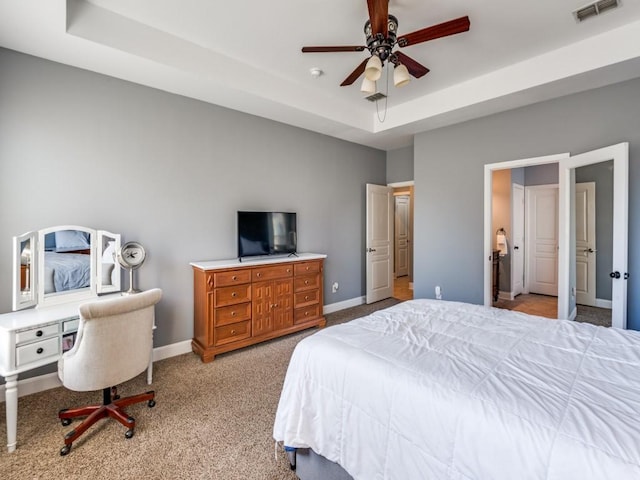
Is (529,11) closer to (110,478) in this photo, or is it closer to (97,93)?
(97,93)

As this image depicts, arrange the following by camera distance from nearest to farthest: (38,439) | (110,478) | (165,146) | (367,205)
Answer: (110,478) < (38,439) < (165,146) < (367,205)

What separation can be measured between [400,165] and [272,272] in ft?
10.9

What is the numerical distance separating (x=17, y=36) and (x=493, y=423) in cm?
378

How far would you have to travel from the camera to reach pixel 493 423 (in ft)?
A: 3.37

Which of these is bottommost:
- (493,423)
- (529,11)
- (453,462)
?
(453,462)

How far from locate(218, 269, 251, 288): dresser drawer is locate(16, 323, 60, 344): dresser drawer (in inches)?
51.2

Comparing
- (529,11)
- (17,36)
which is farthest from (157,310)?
(529,11)

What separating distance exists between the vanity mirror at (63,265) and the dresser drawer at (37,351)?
497 mm

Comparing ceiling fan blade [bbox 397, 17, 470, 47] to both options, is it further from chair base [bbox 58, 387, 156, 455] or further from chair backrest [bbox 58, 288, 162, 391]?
chair base [bbox 58, 387, 156, 455]

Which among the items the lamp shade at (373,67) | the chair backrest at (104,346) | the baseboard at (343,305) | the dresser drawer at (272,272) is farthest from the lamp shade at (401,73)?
the baseboard at (343,305)

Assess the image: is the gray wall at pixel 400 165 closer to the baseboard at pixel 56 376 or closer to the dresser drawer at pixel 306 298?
the baseboard at pixel 56 376

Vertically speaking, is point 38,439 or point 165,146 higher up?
point 165,146

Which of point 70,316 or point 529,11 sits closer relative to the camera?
point 70,316

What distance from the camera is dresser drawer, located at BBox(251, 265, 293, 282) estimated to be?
348 centimetres
